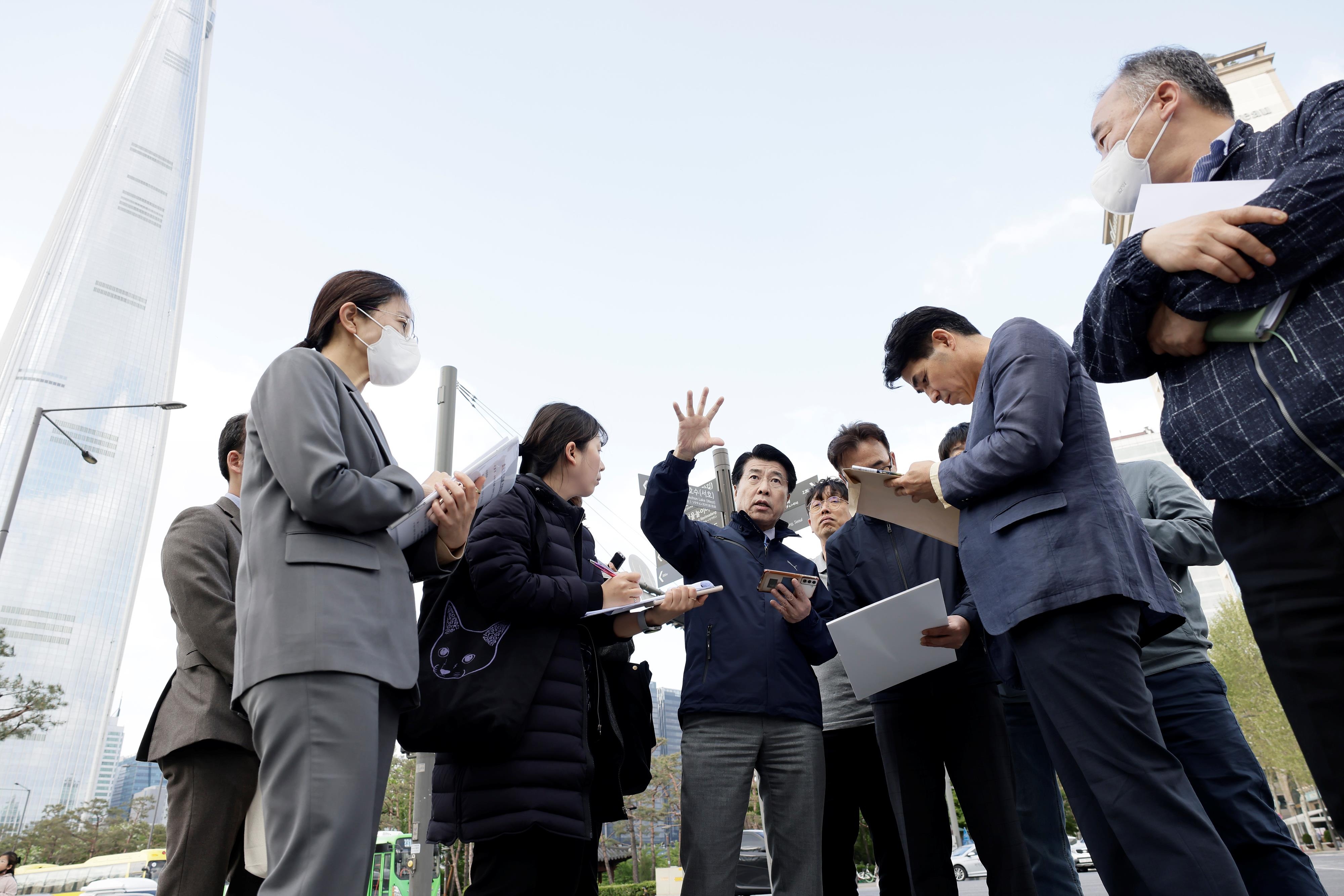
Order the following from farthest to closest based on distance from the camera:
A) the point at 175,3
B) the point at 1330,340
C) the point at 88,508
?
the point at 175,3 < the point at 88,508 < the point at 1330,340

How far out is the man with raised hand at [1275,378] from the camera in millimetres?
1256

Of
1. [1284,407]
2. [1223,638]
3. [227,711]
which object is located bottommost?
[227,711]

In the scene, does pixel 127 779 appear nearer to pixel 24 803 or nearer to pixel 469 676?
pixel 24 803

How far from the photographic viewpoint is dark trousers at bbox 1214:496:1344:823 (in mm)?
1243

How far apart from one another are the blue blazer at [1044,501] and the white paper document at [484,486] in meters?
1.48

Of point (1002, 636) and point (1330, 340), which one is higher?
point (1330, 340)

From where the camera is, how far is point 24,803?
41312mm

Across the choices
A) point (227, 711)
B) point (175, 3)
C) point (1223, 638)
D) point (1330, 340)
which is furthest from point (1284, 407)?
point (175, 3)

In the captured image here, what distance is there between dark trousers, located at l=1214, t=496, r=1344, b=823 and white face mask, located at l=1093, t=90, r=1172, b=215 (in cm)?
99

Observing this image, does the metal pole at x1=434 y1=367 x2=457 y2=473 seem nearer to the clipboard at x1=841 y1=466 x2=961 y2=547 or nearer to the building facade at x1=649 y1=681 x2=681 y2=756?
the clipboard at x1=841 y1=466 x2=961 y2=547

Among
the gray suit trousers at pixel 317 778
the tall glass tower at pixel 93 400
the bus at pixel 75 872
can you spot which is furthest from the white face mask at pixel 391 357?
the tall glass tower at pixel 93 400

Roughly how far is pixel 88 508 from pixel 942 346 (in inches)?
2298

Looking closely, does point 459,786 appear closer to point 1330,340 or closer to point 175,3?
point 1330,340

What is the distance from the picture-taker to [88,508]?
47.7 m
